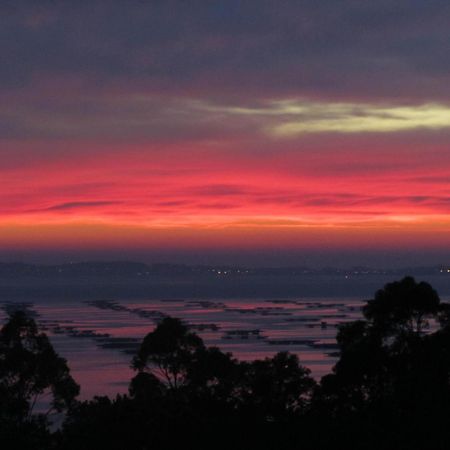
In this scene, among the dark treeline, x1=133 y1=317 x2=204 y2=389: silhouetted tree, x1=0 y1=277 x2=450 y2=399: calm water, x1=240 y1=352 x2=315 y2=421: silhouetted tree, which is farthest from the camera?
x1=0 y1=277 x2=450 y2=399: calm water

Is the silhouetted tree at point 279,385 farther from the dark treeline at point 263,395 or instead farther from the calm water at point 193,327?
the calm water at point 193,327

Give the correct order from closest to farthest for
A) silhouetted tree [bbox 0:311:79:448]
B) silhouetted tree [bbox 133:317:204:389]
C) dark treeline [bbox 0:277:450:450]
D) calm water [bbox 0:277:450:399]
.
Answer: dark treeline [bbox 0:277:450:450] → silhouetted tree [bbox 0:311:79:448] → silhouetted tree [bbox 133:317:204:389] → calm water [bbox 0:277:450:399]

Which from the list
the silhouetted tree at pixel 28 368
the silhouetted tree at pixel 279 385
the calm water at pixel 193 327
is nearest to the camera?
the silhouetted tree at pixel 279 385

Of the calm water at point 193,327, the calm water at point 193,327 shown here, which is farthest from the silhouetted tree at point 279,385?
the calm water at point 193,327

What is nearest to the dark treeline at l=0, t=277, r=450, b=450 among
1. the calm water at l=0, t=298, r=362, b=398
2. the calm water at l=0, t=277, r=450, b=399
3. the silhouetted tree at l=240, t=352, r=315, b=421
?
the silhouetted tree at l=240, t=352, r=315, b=421

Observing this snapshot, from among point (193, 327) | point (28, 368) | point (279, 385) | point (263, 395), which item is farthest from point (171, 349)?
point (193, 327)

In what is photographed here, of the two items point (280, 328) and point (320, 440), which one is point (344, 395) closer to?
point (320, 440)

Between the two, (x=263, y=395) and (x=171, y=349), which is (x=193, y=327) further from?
(x=263, y=395)

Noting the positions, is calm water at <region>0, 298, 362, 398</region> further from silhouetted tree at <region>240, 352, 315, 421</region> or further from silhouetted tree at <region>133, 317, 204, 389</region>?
silhouetted tree at <region>240, 352, 315, 421</region>
